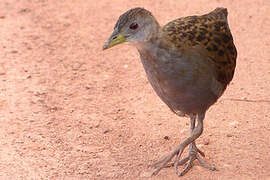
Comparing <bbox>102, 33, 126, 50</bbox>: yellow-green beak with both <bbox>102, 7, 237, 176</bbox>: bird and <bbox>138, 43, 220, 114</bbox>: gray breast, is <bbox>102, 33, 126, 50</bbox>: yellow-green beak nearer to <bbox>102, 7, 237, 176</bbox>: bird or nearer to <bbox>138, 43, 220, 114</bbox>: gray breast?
<bbox>102, 7, 237, 176</bbox>: bird

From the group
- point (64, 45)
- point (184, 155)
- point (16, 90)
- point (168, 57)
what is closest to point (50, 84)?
point (16, 90)

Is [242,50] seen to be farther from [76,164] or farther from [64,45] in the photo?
[76,164]

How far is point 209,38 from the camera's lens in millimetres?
5496

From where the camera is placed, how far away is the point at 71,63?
8.52 m

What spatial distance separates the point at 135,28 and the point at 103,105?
2530mm

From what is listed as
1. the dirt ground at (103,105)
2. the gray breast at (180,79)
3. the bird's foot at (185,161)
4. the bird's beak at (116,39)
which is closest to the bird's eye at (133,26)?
the bird's beak at (116,39)

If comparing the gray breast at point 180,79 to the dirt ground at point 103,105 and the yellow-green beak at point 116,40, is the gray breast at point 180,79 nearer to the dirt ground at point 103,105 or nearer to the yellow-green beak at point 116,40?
the yellow-green beak at point 116,40

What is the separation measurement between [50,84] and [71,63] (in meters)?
0.83

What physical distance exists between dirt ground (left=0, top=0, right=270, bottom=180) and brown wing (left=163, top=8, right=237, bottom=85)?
3.86 feet

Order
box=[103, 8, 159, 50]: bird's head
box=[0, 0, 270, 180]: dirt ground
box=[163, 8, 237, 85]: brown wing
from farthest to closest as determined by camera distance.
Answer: box=[0, 0, 270, 180]: dirt ground
box=[163, 8, 237, 85]: brown wing
box=[103, 8, 159, 50]: bird's head

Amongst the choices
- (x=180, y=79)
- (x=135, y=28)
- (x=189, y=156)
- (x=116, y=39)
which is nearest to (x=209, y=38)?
(x=180, y=79)

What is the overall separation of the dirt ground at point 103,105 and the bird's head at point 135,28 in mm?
1736

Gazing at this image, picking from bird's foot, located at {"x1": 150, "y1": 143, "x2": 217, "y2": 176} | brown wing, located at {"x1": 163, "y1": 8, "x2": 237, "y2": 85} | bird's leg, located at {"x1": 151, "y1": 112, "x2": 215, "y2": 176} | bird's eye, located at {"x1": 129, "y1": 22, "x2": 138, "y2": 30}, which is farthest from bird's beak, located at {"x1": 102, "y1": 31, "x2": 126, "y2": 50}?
bird's foot, located at {"x1": 150, "y1": 143, "x2": 217, "y2": 176}

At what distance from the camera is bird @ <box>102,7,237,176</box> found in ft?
16.7
